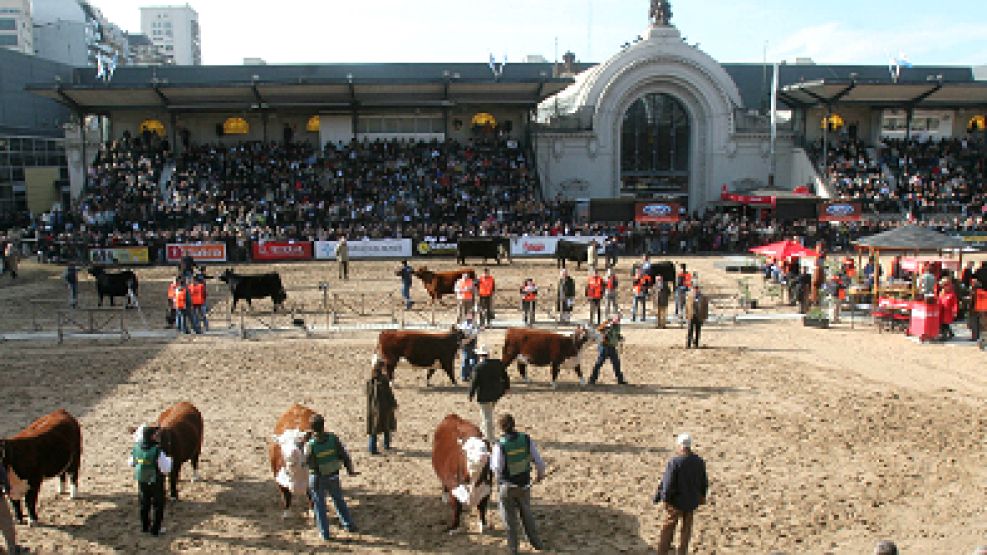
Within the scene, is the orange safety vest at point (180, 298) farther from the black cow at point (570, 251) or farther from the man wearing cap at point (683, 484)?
the black cow at point (570, 251)

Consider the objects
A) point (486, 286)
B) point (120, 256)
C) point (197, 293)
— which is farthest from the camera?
point (120, 256)

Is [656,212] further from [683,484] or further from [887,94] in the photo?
[683,484]

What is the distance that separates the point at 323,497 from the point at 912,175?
44.9 metres

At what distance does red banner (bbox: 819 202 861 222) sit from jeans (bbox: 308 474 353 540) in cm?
3647

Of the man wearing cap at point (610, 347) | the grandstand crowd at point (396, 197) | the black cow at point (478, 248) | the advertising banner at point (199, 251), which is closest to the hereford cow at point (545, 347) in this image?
the man wearing cap at point (610, 347)

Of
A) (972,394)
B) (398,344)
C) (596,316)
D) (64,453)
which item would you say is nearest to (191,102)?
(596,316)

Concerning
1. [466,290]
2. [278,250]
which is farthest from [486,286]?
[278,250]

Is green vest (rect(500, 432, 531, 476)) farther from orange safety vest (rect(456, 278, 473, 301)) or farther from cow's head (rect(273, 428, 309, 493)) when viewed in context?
orange safety vest (rect(456, 278, 473, 301))

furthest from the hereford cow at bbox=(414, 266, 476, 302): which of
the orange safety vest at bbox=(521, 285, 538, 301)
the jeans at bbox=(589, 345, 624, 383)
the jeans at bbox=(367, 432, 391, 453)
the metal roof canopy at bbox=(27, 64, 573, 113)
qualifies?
the metal roof canopy at bbox=(27, 64, 573, 113)

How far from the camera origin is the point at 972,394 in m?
14.5

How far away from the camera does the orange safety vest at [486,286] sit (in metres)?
20.4

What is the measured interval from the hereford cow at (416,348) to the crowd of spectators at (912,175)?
3235 centimetres

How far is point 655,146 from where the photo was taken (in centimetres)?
4591

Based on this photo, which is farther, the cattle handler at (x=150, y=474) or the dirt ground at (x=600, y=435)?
the dirt ground at (x=600, y=435)
